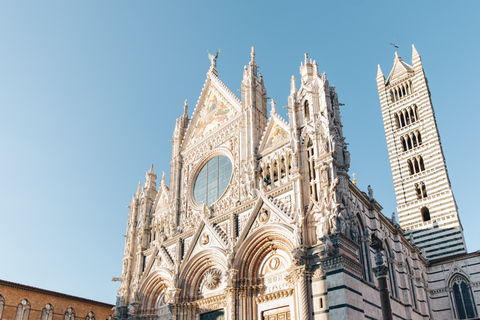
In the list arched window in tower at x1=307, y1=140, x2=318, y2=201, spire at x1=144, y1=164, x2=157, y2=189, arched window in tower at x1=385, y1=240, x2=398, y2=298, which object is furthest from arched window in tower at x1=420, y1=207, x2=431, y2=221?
spire at x1=144, y1=164, x2=157, y2=189

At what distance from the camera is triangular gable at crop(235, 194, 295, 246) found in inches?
746

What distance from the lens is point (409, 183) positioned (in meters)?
35.8

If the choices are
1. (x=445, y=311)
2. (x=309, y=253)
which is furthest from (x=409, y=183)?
(x=309, y=253)

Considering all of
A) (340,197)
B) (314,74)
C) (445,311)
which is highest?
(314,74)

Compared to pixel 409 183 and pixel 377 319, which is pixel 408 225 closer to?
pixel 409 183

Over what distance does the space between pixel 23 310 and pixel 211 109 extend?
637 inches

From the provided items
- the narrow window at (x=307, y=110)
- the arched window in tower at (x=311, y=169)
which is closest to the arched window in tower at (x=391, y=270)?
the arched window in tower at (x=311, y=169)

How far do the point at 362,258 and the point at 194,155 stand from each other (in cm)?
1225

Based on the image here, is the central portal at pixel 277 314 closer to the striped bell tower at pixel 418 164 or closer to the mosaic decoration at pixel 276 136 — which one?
the mosaic decoration at pixel 276 136

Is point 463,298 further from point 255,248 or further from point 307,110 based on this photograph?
point 307,110

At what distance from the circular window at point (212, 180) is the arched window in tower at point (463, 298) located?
16.9 m

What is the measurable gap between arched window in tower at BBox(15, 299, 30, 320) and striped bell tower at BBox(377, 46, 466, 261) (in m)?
25.6

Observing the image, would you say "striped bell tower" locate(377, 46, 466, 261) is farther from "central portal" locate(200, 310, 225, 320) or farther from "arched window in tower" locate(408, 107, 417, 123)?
"central portal" locate(200, 310, 225, 320)

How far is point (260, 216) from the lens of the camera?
767 inches
